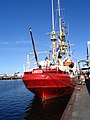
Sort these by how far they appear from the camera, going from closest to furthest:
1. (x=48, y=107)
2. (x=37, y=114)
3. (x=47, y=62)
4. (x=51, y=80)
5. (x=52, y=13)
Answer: (x=37, y=114) → (x=48, y=107) → (x=51, y=80) → (x=47, y=62) → (x=52, y=13)

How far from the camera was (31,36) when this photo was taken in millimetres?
35562

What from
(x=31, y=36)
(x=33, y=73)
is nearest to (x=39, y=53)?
(x=31, y=36)

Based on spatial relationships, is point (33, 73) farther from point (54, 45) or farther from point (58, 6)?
point (58, 6)

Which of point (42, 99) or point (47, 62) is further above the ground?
point (47, 62)

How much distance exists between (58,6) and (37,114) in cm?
3396

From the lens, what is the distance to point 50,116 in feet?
74.8

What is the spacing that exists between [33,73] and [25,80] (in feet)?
4.87

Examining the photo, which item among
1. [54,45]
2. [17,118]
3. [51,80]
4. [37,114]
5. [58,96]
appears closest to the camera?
[17,118]

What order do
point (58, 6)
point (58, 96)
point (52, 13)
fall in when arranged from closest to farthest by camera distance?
point (58, 96)
point (52, 13)
point (58, 6)

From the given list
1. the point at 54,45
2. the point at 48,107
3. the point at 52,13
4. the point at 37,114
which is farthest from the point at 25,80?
the point at 52,13

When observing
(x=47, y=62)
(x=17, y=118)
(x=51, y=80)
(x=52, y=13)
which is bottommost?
(x=17, y=118)

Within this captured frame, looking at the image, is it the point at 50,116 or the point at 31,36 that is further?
the point at 31,36

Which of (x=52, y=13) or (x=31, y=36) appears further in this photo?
(x=52, y=13)

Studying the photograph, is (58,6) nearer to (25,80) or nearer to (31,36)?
(31,36)
